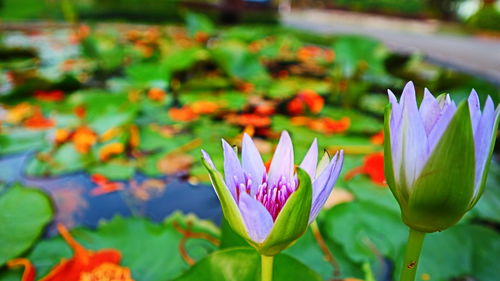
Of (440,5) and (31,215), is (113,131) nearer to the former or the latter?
(31,215)

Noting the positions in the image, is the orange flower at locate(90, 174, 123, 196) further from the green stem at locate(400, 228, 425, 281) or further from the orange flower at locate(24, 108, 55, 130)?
the green stem at locate(400, 228, 425, 281)

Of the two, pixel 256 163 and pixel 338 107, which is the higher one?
pixel 256 163

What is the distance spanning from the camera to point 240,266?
0.37m

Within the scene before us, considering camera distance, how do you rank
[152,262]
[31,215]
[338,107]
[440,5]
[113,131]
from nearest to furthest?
[152,262] → [31,215] → [113,131] → [338,107] → [440,5]

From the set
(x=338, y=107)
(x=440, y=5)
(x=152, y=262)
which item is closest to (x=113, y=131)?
(x=152, y=262)

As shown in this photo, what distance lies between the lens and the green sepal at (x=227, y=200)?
0.89 ft

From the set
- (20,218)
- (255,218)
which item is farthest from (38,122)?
(255,218)

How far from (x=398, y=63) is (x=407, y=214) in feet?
4.73

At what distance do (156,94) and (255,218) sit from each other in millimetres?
1106

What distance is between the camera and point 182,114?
3.80ft

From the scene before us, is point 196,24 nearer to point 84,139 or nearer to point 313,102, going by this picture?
point 313,102

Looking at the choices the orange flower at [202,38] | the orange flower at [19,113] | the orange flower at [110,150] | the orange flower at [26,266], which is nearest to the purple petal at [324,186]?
the orange flower at [26,266]

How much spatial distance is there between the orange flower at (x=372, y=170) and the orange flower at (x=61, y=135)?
682mm

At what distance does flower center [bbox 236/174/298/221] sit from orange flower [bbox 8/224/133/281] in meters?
0.26
